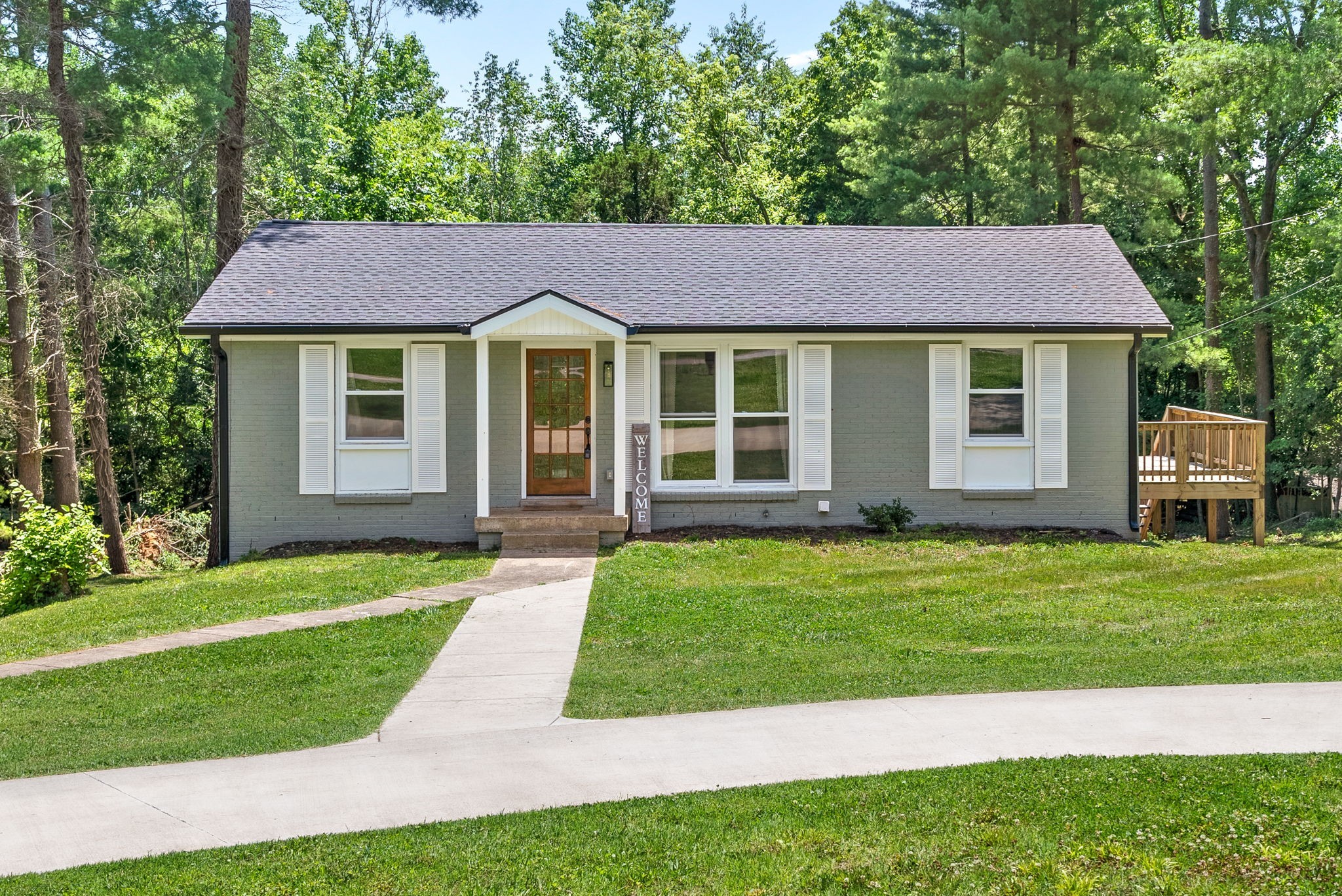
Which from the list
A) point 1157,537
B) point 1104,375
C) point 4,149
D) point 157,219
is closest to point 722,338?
point 1104,375

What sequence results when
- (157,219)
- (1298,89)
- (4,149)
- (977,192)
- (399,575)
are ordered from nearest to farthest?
1. (399,575)
2. (4,149)
3. (1298,89)
4. (157,219)
5. (977,192)

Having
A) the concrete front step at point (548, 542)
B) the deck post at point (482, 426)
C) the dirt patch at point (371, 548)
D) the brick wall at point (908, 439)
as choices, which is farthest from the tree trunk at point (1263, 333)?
the dirt patch at point (371, 548)

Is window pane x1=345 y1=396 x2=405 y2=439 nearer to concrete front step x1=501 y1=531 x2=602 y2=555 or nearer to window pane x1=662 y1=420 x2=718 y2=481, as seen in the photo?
concrete front step x1=501 y1=531 x2=602 y2=555

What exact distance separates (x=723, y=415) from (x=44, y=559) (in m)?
8.34

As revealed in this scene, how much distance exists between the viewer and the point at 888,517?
15273 mm

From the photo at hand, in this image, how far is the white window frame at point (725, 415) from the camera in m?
15.5

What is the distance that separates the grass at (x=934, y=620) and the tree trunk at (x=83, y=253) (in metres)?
8.76

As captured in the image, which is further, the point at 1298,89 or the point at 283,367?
the point at 1298,89

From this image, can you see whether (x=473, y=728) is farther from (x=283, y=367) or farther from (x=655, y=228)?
(x=655, y=228)

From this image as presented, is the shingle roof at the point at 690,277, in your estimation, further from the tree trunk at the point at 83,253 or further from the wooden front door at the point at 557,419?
the tree trunk at the point at 83,253

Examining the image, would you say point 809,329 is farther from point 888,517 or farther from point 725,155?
point 725,155

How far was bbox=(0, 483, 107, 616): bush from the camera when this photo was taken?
1402cm

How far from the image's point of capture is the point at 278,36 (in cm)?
2716

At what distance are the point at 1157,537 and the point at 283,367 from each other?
12.2 meters
